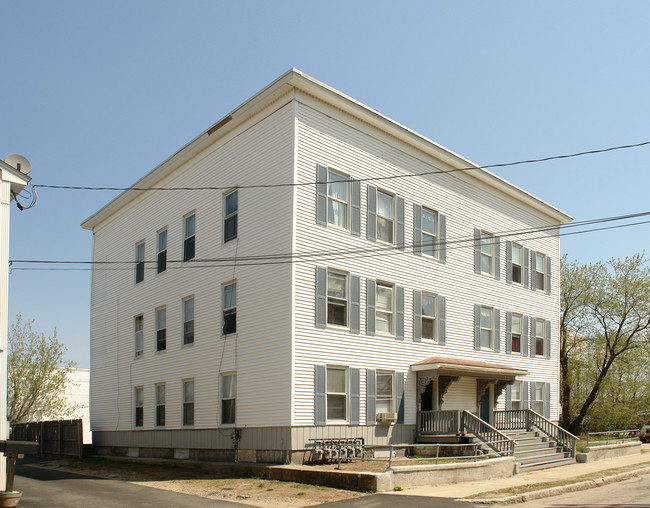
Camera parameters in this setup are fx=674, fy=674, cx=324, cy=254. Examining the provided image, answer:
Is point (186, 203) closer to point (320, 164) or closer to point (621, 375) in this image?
point (320, 164)

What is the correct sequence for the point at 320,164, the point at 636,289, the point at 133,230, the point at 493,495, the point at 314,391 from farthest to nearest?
the point at 636,289, the point at 133,230, the point at 320,164, the point at 314,391, the point at 493,495

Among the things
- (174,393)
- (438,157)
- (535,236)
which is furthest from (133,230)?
(535,236)

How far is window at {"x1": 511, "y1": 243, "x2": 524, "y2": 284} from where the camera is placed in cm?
2988

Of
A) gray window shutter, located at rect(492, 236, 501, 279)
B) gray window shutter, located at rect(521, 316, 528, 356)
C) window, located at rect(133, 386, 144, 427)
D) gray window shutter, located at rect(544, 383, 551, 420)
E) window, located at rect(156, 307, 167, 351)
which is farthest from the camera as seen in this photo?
gray window shutter, located at rect(544, 383, 551, 420)

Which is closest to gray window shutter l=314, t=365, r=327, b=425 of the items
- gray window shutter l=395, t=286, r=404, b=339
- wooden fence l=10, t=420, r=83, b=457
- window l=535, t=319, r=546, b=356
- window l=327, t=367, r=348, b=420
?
window l=327, t=367, r=348, b=420

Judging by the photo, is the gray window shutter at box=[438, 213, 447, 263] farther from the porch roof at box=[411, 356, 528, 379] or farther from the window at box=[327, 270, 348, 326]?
the window at box=[327, 270, 348, 326]

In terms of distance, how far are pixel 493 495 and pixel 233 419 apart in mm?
9356

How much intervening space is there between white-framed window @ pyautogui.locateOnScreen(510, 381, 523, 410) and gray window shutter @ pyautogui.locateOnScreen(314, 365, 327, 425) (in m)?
11.6

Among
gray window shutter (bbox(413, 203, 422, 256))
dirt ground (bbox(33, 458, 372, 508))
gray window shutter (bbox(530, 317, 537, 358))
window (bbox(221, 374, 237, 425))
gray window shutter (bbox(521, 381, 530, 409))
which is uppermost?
gray window shutter (bbox(413, 203, 422, 256))

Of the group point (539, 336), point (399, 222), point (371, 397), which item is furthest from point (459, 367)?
point (539, 336)

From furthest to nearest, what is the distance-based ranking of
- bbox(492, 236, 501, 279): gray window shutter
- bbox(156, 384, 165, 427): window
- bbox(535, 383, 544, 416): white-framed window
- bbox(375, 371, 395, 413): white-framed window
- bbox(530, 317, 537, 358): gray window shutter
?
bbox(535, 383, 544, 416): white-framed window, bbox(530, 317, 537, 358): gray window shutter, bbox(492, 236, 501, 279): gray window shutter, bbox(156, 384, 165, 427): window, bbox(375, 371, 395, 413): white-framed window

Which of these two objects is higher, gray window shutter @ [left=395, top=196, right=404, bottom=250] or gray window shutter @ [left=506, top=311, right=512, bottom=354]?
gray window shutter @ [left=395, top=196, right=404, bottom=250]

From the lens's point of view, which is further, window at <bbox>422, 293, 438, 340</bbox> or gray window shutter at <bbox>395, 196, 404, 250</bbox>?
window at <bbox>422, 293, 438, 340</bbox>

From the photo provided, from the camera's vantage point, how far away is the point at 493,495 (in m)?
14.9
